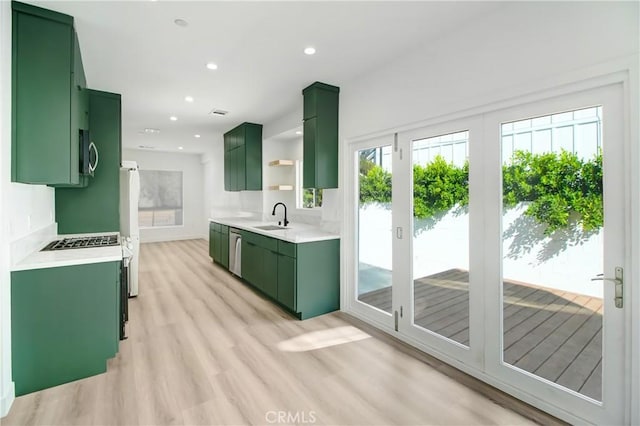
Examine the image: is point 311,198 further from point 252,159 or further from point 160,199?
point 160,199

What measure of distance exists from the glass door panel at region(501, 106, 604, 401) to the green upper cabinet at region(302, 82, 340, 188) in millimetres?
1912

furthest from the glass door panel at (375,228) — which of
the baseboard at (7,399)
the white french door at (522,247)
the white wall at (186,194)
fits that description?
the white wall at (186,194)

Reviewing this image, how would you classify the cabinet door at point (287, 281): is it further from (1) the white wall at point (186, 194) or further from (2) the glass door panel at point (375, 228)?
(1) the white wall at point (186, 194)

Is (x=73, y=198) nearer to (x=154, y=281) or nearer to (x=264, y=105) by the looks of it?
(x=154, y=281)

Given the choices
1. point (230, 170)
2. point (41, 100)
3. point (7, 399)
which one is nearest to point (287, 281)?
point (7, 399)

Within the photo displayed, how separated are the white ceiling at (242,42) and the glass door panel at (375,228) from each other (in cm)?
96

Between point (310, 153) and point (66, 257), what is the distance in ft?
8.17

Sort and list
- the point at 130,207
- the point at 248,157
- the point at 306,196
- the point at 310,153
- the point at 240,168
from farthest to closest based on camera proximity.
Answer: the point at 240,168, the point at 248,157, the point at 306,196, the point at 130,207, the point at 310,153

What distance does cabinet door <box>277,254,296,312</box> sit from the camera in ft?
11.1

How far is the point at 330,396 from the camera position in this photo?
2096 millimetres

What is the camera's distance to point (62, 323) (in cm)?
222

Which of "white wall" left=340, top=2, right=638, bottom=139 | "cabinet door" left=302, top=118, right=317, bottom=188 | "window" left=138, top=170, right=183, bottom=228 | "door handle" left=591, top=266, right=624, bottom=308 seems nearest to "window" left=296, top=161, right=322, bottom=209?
"cabinet door" left=302, top=118, right=317, bottom=188

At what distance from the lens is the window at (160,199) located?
874 centimetres

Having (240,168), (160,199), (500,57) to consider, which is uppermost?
(500,57)
